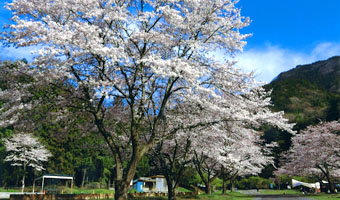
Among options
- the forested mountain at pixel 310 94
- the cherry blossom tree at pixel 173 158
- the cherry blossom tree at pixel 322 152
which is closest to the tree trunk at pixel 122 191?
the cherry blossom tree at pixel 173 158

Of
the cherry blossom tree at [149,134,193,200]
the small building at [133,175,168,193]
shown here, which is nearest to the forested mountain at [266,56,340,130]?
the small building at [133,175,168,193]

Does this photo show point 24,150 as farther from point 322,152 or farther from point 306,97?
point 306,97

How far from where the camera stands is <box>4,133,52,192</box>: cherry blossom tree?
38250 mm

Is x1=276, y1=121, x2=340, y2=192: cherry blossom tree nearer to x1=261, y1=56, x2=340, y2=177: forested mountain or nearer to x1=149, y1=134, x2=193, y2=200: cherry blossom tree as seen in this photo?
x1=149, y1=134, x2=193, y2=200: cherry blossom tree

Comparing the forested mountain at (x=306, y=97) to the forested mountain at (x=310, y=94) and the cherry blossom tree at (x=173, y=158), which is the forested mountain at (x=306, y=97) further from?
the cherry blossom tree at (x=173, y=158)

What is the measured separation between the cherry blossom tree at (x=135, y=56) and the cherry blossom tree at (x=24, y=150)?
95.4 ft

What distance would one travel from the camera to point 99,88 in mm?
10555

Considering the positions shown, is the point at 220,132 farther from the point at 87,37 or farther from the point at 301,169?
the point at 301,169

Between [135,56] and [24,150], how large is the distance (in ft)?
111

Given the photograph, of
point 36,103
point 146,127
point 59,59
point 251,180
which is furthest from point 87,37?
point 251,180

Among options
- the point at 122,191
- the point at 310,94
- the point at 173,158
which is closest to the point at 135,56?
the point at 122,191

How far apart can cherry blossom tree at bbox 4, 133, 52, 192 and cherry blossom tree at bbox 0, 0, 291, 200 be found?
29092 mm

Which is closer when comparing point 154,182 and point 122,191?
point 122,191

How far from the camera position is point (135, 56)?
12.2m
